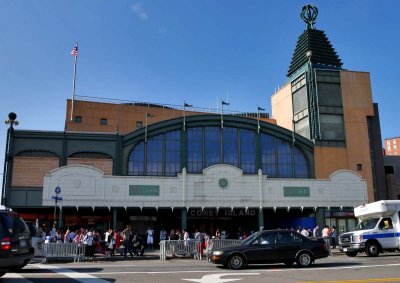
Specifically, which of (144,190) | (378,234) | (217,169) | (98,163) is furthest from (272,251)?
(98,163)

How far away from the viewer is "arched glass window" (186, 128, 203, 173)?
38.8m

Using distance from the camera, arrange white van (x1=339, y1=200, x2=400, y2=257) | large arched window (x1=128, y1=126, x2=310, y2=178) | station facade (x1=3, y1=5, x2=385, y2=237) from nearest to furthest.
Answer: white van (x1=339, y1=200, x2=400, y2=257), station facade (x1=3, y1=5, x2=385, y2=237), large arched window (x1=128, y1=126, x2=310, y2=178)

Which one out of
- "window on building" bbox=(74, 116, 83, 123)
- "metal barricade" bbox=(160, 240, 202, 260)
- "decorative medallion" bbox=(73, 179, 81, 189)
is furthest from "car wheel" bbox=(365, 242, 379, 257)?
"window on building" bbox=(74, 116, 83, 123)

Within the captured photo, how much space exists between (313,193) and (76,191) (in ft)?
68.9

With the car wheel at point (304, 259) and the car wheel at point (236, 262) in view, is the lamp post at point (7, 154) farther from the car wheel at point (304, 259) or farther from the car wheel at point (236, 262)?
the car wheel at point (304, 259)

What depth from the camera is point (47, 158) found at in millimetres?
36375

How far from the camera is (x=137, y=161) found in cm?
3816

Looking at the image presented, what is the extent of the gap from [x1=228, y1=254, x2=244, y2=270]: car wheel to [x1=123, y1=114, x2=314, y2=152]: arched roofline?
78.2 ft

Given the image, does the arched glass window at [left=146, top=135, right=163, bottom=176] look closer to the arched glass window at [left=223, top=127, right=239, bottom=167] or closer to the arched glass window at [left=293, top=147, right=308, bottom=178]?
Answer: the arched glass window at [left=223, top=127, right=239, bottom=167]

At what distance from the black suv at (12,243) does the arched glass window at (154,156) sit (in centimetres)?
2532

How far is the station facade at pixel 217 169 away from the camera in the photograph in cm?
3559

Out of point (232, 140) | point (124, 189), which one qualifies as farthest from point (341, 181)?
point (124, 189)

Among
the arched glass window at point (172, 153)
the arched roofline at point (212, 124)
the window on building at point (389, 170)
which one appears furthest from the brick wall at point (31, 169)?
the window on building at point (389, 170)

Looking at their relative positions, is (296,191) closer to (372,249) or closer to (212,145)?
(212,145)
